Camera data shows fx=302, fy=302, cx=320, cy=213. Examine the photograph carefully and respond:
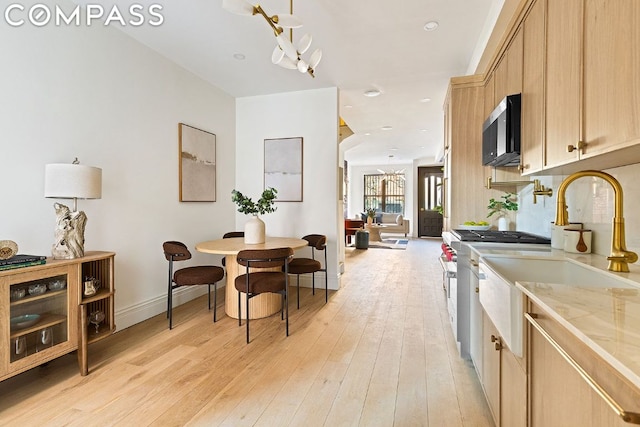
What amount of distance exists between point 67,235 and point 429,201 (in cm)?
1031

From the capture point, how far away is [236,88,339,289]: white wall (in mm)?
4312

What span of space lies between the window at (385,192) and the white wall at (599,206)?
9851mm

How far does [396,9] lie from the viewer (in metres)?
2.57

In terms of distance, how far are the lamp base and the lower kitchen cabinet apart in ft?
8.74

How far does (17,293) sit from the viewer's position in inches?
69.8

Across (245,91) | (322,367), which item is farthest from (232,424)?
(245,91)

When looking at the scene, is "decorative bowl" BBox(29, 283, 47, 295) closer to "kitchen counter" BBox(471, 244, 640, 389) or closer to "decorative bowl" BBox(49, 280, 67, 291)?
"decorative bowl" BBox(49, 280, 67, 291)

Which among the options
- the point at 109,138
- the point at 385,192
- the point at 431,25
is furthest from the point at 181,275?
the point at 385,192

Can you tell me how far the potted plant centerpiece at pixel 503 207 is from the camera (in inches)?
114

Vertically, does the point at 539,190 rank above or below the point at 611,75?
below

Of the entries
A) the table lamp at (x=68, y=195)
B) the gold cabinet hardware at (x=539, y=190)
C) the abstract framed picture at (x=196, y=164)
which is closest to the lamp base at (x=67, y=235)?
the table lamp at (x=68, y=195)

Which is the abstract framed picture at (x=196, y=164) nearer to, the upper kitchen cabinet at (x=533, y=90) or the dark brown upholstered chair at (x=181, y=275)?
the dark brown upholstered chair at (x=181, y=275)

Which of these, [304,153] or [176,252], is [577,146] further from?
[304,153]

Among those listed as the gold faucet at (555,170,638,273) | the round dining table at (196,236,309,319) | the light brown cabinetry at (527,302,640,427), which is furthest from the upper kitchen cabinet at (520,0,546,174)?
the round dining table at (196,236,309,319)
